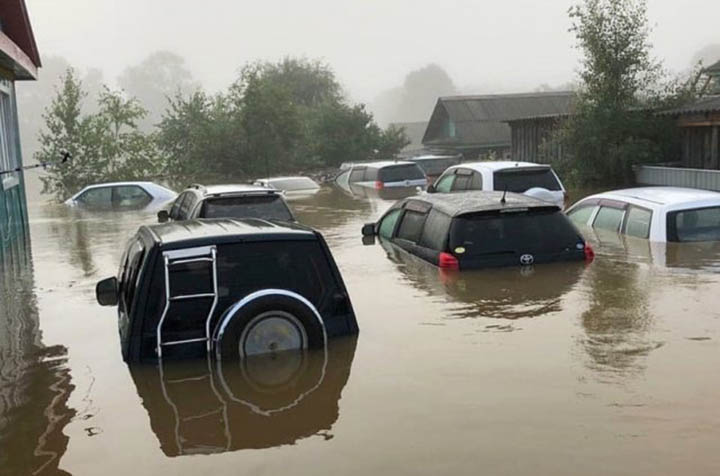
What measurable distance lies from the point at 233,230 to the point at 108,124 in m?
39.4

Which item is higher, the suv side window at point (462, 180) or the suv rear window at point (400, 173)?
the suv side window at point (462, 180)

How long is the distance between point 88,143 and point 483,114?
22131 millimetres

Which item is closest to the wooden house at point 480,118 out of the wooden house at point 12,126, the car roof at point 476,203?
the wooden house at point 12,126

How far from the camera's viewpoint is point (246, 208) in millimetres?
11828

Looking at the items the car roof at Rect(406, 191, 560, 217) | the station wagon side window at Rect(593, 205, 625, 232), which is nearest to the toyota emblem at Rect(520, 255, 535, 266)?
the car roof at Rect(406, 191, 560, 217)

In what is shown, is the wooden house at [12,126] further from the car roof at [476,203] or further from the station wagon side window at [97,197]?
the car roof at [476,203]

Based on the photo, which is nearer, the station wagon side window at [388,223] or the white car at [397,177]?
the station wagon side window at [388,223]

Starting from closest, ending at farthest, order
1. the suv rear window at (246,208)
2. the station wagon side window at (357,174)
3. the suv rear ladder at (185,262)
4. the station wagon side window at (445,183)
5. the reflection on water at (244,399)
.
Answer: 1. the reflection on water at (244,399)
2. the suv rear ladder at (185,262)
3. the suv rear window at (246,208)
4. the station wagon side window at (445,183)
5. the station wagon side window at (357,174)

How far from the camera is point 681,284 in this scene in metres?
9.50

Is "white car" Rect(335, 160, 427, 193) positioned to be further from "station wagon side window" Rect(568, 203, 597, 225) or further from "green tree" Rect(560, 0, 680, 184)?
"station wagon side window" Rect(568, 203, 597, 225)

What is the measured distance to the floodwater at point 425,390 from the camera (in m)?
4.98

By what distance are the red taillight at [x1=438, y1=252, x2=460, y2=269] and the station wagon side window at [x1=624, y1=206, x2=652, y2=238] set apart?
302 cm

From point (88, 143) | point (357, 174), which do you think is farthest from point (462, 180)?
point (88, 143)

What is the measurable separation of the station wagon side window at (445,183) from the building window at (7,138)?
9.04m
